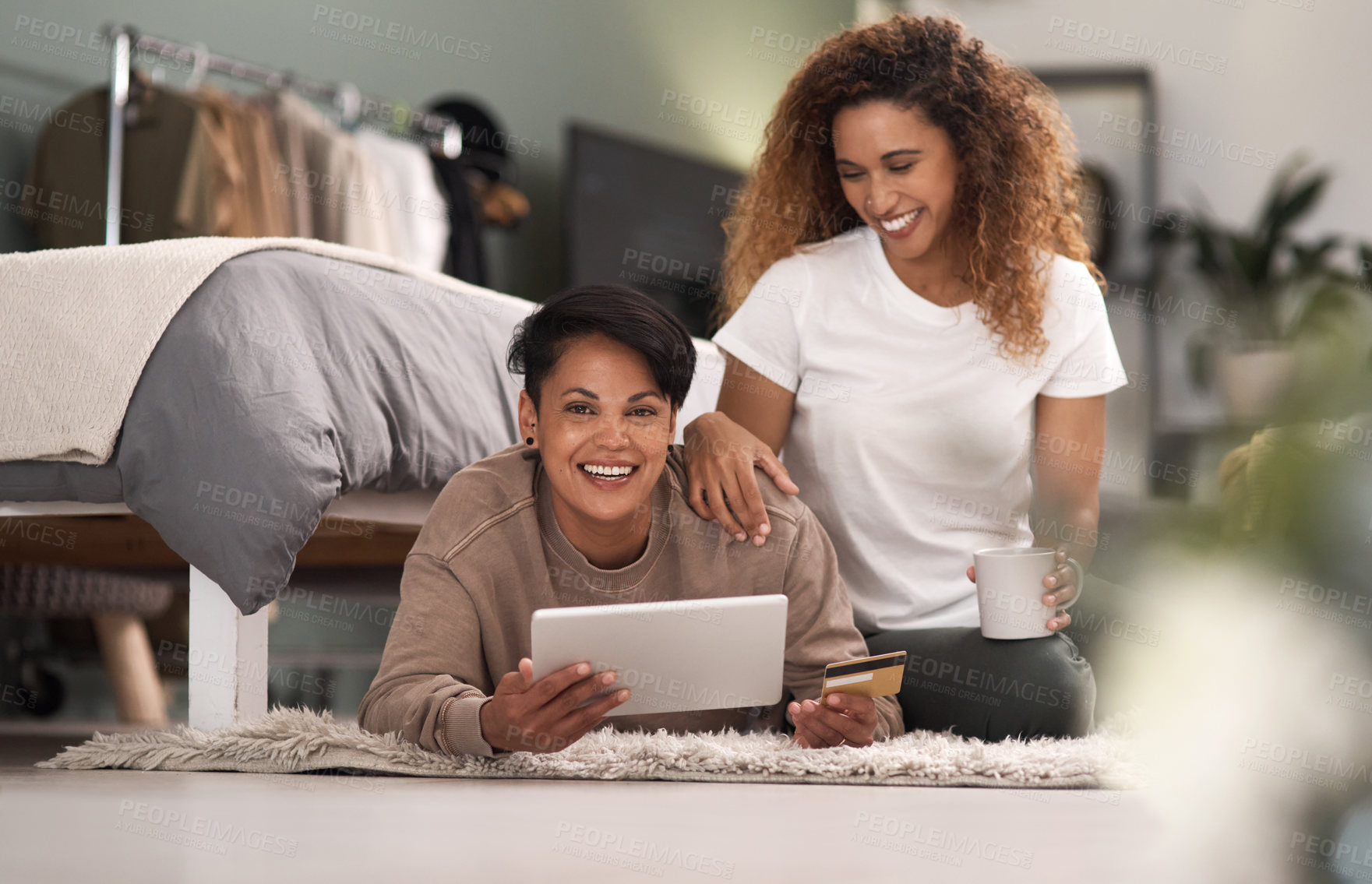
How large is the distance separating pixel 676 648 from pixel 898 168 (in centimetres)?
65

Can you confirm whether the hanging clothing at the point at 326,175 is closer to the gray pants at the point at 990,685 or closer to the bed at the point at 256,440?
the bed at the point at 256,440

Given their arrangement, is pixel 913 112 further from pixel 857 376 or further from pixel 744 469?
pixel 744 469

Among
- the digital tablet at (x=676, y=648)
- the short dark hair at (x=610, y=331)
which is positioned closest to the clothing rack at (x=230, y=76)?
the short dark hair at (x=610, y=331)

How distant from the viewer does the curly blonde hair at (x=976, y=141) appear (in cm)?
141

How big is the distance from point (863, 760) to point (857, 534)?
15.7 inches

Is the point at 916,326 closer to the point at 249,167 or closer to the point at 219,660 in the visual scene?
the point at 219,660

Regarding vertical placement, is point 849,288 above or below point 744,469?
above

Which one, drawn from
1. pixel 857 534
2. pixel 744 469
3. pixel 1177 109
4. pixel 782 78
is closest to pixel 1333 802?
pixel 744 469

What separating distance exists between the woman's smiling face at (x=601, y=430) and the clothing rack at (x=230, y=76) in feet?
3.83

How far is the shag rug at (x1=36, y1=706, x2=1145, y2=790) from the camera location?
1.07 metres

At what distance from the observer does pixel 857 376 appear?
1.46 metres

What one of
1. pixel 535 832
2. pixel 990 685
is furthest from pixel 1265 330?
pixel 990 685

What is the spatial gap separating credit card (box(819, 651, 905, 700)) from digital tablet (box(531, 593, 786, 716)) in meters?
0.05

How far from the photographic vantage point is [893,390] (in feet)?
4.74
